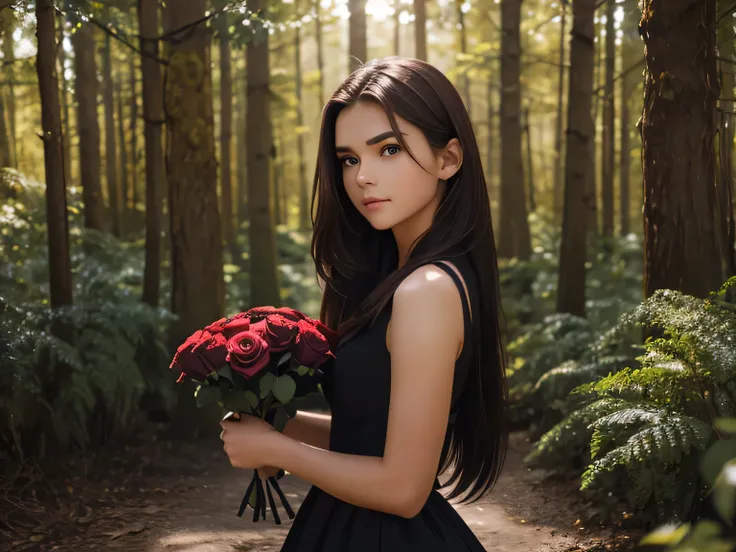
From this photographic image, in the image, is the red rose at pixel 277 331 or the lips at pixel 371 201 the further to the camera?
the lips at pixel 371 201

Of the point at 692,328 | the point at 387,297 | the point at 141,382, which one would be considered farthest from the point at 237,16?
the point at 387,297

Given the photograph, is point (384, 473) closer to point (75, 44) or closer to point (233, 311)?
point (233, 311)

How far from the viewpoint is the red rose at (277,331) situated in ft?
7.51

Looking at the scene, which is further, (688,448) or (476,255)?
(688,448)

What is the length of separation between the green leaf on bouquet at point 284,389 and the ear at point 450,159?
839 mm

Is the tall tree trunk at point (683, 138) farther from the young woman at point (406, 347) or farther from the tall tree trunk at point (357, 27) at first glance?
the tall tree trunk at point (357, 27)

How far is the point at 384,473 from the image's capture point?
7.02 ft

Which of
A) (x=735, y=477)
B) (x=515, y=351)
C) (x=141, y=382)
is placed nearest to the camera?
(x=735, y=477)

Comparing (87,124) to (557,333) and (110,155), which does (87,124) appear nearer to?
(110,155)

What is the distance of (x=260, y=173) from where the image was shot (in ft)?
38.5

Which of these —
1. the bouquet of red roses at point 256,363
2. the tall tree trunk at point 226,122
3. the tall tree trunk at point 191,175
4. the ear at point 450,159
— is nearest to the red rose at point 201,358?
the bouquet of red roses at point 256,363

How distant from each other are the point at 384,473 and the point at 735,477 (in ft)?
3.54

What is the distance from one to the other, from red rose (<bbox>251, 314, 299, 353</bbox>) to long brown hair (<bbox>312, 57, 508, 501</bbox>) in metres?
0.23

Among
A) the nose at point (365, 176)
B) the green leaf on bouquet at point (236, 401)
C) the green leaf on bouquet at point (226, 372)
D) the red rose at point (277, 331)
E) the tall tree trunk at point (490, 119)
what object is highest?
the tall tree trunk at point (490, 119)
